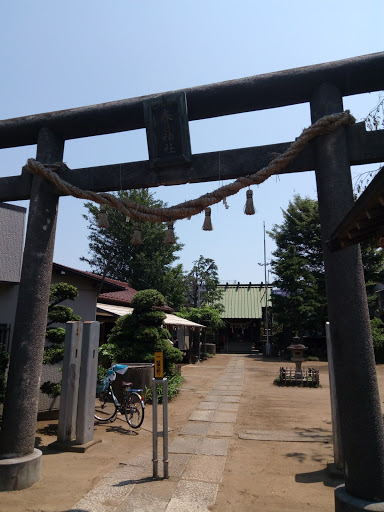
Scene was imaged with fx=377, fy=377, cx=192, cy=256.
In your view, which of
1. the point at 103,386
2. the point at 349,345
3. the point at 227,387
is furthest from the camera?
the point at 227,387

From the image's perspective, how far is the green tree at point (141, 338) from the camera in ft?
38.5

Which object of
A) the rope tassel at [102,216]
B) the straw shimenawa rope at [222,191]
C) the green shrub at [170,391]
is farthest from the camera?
the green shrub at [170,391]

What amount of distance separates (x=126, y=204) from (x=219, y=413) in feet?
21.9

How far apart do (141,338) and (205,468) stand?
21.8ft

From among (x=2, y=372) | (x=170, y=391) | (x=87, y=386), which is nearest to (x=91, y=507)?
(x=87, y=386)

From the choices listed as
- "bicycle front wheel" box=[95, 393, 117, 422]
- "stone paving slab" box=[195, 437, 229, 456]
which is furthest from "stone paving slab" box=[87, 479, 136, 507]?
"bicycle front wheel" box=[95, 393, 117, 422]

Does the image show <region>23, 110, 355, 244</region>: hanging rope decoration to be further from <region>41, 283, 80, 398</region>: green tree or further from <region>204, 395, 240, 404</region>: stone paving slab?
<region>204, 395, 240, 404</region>: stone paving slab

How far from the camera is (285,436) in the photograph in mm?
7305

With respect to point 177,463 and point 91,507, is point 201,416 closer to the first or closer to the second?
point 177,463

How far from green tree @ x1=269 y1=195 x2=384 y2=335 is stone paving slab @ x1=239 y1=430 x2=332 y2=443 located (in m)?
17.4

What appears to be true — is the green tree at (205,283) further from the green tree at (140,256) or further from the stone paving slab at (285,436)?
the stone paving slab at (285,436)

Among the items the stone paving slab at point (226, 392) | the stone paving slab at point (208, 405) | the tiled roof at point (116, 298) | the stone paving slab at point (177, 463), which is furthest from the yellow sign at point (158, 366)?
the tiled roof at point (116, 298)

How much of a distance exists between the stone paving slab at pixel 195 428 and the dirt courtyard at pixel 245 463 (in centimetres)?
16

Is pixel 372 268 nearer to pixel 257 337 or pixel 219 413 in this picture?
pixel 257 337
